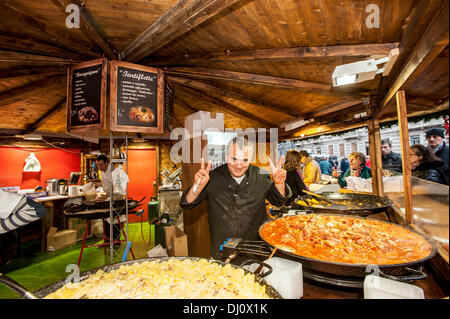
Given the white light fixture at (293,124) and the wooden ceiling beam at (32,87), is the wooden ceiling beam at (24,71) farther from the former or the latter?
the white light fixture at (293,124)

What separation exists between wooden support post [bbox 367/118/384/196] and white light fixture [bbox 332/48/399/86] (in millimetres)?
1570

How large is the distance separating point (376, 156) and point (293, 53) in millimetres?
2663

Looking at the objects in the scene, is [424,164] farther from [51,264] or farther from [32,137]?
[32,137]

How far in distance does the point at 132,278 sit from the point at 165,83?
3322mm

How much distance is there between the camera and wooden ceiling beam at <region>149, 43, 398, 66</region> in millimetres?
2471

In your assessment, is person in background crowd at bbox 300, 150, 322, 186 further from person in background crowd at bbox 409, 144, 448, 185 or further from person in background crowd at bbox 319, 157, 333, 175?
person in background crowd at bbox 409, 144, 448, 185

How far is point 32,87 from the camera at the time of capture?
12.7ft

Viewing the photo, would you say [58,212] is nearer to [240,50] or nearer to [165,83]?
[165,83]

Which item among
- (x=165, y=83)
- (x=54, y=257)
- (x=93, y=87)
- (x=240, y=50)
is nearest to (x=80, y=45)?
(x=93, y=87)

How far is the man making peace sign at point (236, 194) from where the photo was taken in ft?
A: 8.32

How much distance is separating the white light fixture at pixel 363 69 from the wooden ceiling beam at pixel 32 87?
15.6 ft

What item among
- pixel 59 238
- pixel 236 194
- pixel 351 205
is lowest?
pixel 59 238

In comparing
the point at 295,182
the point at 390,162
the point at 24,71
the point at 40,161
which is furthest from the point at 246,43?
the point at 40,161

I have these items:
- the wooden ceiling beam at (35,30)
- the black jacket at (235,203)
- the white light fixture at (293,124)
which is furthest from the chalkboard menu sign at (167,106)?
the white light fixture at (293,124)
